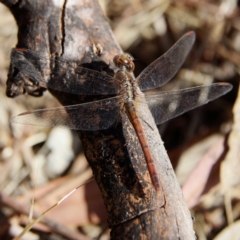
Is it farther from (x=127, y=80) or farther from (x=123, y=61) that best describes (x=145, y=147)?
(x=127, y=80)

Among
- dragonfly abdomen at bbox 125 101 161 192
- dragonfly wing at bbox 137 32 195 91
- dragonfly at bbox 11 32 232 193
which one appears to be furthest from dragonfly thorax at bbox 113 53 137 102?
dragonfly abdomen at bbox 125 101 161 192

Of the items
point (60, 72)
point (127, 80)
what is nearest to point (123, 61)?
point (127, 80)

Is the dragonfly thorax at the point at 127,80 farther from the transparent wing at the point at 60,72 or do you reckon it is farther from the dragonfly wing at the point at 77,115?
the transparent wing at the point at 60,72

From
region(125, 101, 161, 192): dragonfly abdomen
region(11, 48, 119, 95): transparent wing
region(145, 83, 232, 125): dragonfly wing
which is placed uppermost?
region(11, 48, 119, 95): transparent wing

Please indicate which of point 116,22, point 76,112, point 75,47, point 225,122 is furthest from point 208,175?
point 116,22

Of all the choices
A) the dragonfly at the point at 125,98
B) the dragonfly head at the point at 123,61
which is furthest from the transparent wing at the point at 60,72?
the dragonfly head at the point at 123,61

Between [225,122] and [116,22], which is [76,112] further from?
[116,22]

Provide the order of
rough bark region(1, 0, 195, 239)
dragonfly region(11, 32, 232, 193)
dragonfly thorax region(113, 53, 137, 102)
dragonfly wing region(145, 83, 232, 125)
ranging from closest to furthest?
rough bark region(1, 0, 195, 239) → dragonfly region(11, 32, 232, 193) → dragonfly thorax region(113, 53, 137, 102) → dragonfly wing region(145, 83, 232, 125)

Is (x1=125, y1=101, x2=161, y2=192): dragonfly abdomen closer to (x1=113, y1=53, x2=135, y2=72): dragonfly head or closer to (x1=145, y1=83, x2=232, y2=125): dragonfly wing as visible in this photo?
(x1=113, y1=53, x2=135, y2=72): dragonfly head
